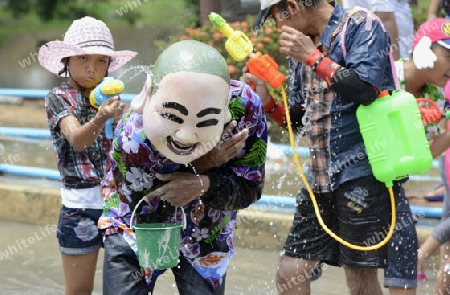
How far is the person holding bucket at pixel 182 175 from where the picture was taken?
2949 mm

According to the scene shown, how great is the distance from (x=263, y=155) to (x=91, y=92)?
1.28 m

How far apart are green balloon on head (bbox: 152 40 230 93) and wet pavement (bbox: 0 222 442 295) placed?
276 centimetres

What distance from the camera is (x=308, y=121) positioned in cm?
414

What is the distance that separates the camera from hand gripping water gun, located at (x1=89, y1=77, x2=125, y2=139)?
4.03 m

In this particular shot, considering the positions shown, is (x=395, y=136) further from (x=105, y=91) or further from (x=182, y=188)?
(x=105, y=91)

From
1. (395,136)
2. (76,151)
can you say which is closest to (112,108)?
(76,151)

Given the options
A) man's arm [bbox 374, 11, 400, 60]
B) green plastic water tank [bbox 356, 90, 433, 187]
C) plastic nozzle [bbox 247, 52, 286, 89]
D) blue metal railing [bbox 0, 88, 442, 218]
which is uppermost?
man's arm [bbox 374, 11, 400, 60]

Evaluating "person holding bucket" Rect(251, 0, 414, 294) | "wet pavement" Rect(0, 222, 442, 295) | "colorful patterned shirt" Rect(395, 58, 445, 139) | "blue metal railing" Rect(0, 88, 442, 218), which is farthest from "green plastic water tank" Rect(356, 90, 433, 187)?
"blue metal railing" Rect(0, 88, 442, 218)

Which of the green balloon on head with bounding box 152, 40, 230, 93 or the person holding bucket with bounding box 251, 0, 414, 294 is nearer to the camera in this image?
the green balloon on head with bounding box 152, 40, 230, 93

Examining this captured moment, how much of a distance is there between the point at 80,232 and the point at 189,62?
1716 millimetres

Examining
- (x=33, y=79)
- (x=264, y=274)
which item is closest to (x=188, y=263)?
(x=264, y=274)

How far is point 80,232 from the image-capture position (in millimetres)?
4379

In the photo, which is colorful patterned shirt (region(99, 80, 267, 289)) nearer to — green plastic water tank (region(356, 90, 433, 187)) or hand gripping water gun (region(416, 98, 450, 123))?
green plastic water tank (region(356, 90, 433, 187))

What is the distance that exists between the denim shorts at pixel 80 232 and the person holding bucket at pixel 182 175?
88 cm
